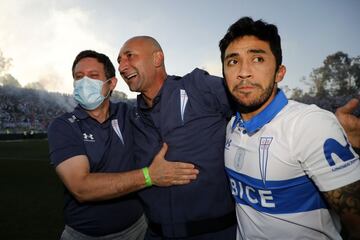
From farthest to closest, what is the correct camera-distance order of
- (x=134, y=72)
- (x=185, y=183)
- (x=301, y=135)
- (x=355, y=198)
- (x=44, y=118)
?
(x=44, y=118)
(x=134, y=72)
(x=185, y=183)
(x=301, y=135)
(x=355, y=198)

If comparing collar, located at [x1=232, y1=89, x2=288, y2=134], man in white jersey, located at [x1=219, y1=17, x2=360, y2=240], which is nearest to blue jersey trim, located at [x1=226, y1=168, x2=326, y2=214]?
man in white jersey, located at [x1=219, y1=17, x2=360, y2=240]

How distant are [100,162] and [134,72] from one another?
3.49 ft

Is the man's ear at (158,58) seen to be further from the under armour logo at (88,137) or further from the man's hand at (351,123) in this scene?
the man's hand at (351,123)

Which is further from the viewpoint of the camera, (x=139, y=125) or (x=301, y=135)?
(x=139, y=125)

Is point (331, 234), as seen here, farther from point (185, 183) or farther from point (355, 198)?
point (185, 183)

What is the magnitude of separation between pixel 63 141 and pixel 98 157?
0.40 m

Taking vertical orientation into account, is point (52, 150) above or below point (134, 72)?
below

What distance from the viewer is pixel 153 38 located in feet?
11.8

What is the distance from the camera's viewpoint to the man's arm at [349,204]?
5.90ft

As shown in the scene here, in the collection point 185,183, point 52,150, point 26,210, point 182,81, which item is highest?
point 182,81

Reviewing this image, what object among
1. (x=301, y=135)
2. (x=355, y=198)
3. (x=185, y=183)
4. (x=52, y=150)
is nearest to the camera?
(x=355, y=198)

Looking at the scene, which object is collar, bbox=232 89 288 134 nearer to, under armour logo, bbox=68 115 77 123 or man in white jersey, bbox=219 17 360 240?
man in white jersey, bbox=219 17 360 240

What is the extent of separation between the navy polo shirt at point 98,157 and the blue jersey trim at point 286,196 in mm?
1672

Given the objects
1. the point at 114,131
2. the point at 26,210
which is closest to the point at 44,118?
the point at 26,210
